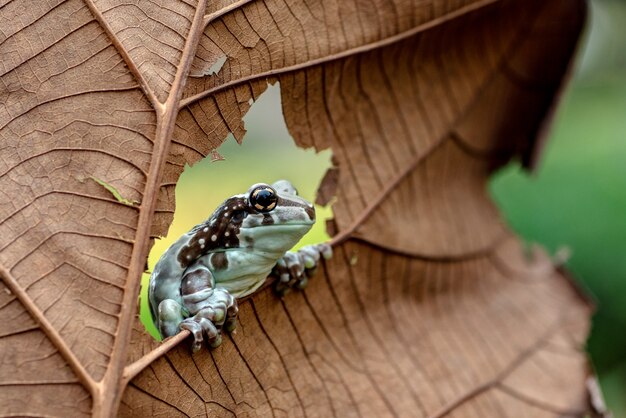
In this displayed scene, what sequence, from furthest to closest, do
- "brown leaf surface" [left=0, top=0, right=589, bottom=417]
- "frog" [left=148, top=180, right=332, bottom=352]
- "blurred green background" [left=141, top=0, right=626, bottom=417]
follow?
"blurred green background" [left=141, top=0, right=626, bottom=417]
"frog" [left=148, top=180, right=332, bottom=352]
"brown leaf surface" [left=0, top=0, right=589, bottom=417]

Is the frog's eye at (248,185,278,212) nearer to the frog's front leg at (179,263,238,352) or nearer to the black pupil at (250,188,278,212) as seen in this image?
the black pupil at (250,188,278,212)

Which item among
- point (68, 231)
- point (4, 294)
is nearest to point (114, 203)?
point (68, 231)

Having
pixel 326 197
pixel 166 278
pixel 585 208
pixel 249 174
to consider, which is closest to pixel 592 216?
pixel 585 208

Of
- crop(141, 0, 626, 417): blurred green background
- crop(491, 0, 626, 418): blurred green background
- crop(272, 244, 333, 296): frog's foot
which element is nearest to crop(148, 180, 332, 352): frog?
crop(272, 244, 333, 296): frog's foot

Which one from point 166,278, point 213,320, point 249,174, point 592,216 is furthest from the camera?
point 592,216

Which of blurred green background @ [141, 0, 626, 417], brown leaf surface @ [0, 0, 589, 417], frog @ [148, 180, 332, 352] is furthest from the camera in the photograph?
blurred green background @ [141, 0, 626, 417]

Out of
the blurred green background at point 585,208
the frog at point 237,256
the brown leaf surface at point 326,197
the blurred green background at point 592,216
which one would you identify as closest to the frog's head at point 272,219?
the frog at point 237,256

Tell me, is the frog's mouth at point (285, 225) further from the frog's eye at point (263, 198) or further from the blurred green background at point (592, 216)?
the blurred green background at point (592, 216)

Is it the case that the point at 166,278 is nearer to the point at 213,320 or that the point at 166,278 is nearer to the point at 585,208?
the point at 213,320
